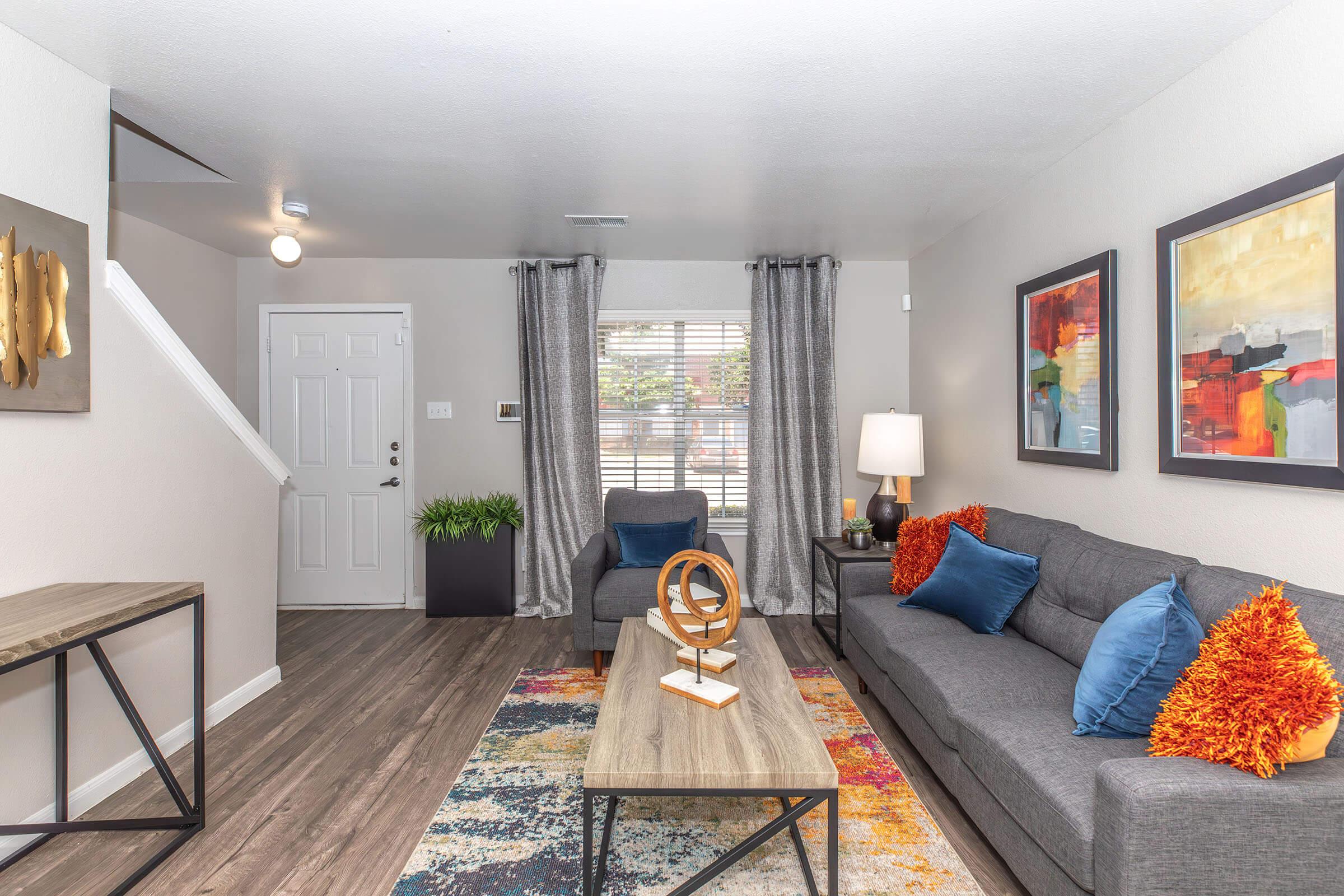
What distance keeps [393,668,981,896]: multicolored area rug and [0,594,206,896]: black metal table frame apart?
741 millimetres

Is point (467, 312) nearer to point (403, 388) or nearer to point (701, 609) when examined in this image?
point (403, 388)

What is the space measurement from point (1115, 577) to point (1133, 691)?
0.58 meters

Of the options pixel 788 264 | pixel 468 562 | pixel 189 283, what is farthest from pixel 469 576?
pixel 788 264

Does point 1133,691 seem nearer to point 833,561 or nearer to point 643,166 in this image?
point 833,561

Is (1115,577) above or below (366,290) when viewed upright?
below

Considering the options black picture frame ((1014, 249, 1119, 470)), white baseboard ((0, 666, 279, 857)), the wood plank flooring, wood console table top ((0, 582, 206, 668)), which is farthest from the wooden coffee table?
white baseboard ((0, 666, 279, 857))

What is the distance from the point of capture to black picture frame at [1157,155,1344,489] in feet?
5.65

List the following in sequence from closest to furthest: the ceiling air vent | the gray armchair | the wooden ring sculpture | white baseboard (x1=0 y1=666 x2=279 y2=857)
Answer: the wooden ring sculpture, white baseboard (x1=0 y1=666 x2=279 y2=857), the gray armchair, the ceiling air vent

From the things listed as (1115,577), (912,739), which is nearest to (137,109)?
(912,739)

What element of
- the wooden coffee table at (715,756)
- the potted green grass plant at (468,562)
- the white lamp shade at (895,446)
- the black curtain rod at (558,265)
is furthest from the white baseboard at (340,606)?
the white lamp shade at (895,446)

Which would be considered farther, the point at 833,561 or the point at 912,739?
the point at 833,561

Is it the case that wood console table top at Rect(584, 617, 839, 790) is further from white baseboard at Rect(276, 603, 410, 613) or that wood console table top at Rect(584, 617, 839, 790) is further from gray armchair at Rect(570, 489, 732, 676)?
white baseboard at Rect(276, 603, 410, 613)

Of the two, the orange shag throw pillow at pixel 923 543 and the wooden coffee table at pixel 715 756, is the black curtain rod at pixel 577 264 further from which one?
the wooden coffee table at pixel 715 756

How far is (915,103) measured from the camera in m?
2.42
